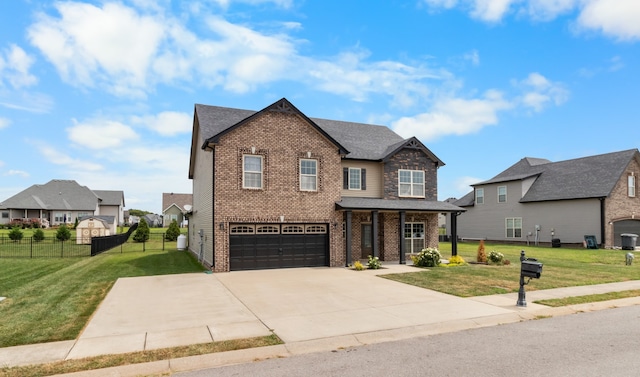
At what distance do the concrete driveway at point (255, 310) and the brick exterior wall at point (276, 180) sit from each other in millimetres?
3788

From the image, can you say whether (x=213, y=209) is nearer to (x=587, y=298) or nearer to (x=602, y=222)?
(x=587, y=298)

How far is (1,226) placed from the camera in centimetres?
5525

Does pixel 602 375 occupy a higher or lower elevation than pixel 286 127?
lower

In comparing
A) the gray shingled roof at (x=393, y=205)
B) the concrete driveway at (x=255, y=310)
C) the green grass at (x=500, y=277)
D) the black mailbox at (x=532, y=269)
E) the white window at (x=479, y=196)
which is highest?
the white window at (x=479, y=196)

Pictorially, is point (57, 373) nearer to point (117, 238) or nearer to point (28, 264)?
point (28, 264)

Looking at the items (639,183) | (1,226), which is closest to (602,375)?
(639,183)

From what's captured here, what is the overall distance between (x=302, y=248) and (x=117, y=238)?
20160 millimetres

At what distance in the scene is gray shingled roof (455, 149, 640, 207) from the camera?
3148cm

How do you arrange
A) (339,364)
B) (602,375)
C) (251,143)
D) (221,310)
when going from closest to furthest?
(602,375), (339,364), (221,310), (251,143)

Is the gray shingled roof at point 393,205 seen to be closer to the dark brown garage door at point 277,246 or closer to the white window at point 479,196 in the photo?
the dark brown garage door at point 277,246

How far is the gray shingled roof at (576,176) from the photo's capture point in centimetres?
3148

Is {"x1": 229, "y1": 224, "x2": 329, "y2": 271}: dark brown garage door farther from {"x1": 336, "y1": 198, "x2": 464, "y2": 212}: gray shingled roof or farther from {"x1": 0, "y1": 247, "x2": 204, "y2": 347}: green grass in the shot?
{"x1": 0, "y1": 247, "x2": 204, "y2": 347}: green grass

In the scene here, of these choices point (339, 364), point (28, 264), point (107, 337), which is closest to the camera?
point (339, 364)

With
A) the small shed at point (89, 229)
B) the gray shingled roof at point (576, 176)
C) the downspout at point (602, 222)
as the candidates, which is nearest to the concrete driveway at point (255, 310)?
the small shed at point (89, 229)
